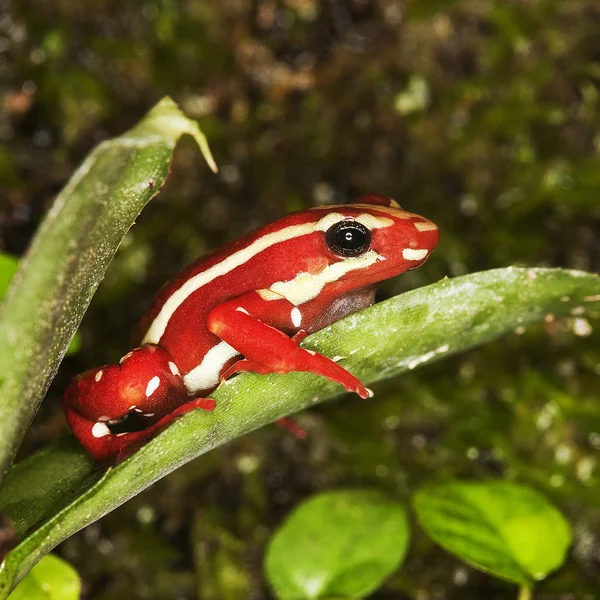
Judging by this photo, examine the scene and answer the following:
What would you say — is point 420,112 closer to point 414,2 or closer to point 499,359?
point 414,2

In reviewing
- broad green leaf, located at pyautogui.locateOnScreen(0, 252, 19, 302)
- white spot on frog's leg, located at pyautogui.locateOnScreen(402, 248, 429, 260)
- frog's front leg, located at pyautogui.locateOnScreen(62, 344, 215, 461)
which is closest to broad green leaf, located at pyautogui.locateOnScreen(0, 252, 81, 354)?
broad green leaf, located at pyautogui.locateOnScreen(0, 252, 19, 302)

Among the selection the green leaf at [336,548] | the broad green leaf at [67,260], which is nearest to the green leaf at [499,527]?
the green leaf at [336,548]

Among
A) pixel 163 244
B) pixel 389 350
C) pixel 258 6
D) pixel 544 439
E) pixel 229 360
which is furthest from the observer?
pixel 258 6

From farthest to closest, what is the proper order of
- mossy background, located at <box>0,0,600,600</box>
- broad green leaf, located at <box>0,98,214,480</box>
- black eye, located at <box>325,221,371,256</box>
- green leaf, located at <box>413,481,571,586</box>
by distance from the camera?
1. mossy background, located at <box>0,0,600,600</box>
2. green leaf, located at <box>413,481,571,586</box>
3. black eye, located at <box>325,221,371,256</box>
4. broad green leaf, located at <box>0,98,214,480</box>

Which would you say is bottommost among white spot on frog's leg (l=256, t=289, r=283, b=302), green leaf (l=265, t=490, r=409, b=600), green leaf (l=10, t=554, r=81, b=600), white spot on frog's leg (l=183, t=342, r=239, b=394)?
green leaf (l=265, t=490, r=409, b=600)

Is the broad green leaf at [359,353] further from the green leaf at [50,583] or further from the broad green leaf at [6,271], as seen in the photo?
the broad green leaf at [6,271]

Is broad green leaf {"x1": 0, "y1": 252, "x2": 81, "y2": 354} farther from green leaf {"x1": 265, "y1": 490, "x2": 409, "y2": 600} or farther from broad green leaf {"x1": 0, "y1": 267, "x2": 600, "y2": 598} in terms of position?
green leaf {"x1": 265, "y1": 490, "x2": 409, "y2": 600}

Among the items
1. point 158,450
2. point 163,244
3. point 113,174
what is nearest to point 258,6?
point 163,244
